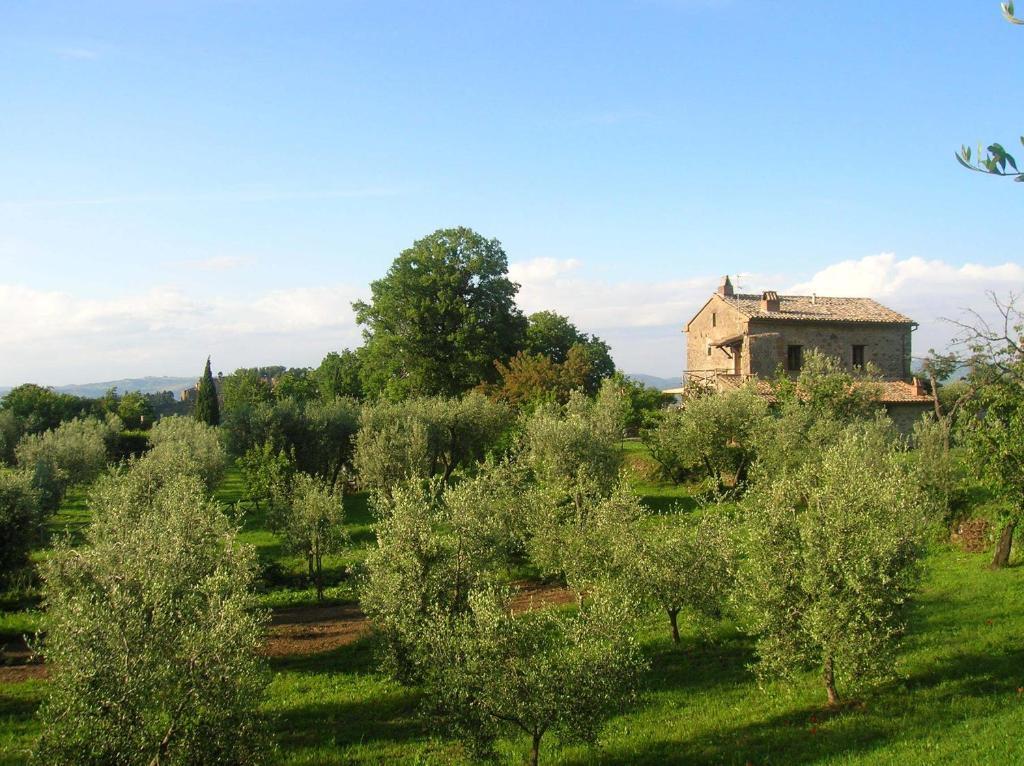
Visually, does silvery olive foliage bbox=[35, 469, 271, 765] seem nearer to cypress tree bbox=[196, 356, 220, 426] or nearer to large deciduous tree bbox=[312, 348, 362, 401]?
cypress tree bbox=[196, 356, 220, 426]

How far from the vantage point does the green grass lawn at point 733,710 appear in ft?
43.0

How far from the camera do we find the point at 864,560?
13.9 meters

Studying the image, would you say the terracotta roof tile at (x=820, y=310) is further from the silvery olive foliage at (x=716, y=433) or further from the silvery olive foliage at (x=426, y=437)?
the silvery olive foliage at (x=426, y=437)

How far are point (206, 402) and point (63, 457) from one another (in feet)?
107

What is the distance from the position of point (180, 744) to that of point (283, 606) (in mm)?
15293

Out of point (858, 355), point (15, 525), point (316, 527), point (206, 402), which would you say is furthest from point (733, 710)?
point (206, 402)

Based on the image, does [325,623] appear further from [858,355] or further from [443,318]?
[858,355]

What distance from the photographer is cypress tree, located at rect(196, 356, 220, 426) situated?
7144cm

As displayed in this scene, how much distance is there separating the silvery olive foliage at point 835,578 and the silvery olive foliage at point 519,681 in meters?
3.72

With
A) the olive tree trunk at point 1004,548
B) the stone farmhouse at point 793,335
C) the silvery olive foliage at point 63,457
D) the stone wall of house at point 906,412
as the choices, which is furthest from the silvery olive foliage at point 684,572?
the stone wall of house at point 906,412

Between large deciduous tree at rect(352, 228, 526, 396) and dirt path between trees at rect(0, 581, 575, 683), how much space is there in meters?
31.7

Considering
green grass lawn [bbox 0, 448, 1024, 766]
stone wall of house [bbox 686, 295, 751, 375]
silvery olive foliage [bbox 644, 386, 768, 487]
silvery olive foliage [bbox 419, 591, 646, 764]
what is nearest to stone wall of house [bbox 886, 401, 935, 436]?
stone wall of house [bbox 686, 295, 751, 375]

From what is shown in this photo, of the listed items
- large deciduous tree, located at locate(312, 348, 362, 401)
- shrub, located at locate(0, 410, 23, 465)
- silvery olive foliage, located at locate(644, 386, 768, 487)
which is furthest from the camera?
large deciduous tree, located at locate(312, 348, 362, 401)

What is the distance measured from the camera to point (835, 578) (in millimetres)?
14492
